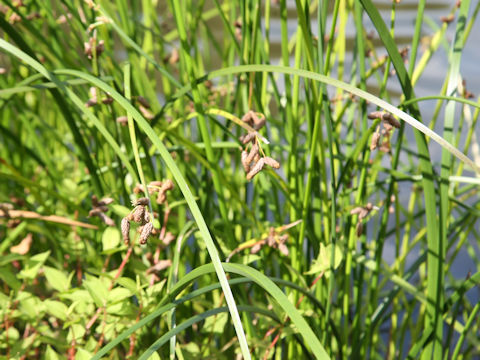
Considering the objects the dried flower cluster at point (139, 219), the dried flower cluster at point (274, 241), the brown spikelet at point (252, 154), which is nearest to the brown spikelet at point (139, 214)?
the dried flower cluster at point (139, 219)

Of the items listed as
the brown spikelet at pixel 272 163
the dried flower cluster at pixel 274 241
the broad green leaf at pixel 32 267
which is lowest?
the broad green leaf at pixel 32 267

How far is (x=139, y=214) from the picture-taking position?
0.45 meters

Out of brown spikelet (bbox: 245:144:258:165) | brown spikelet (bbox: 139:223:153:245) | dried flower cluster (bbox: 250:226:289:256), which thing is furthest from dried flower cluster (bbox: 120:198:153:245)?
dried flower cluster (bbox: 250:226:289:256)

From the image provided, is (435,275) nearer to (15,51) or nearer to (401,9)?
(15,51)

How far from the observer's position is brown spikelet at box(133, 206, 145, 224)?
0.45m

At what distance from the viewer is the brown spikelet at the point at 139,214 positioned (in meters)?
0.45

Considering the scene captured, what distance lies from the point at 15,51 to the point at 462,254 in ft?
4.32

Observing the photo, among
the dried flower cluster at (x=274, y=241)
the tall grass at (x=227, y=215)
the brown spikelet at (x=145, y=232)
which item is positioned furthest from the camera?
the dried flower cluster at (x=274, y=241)

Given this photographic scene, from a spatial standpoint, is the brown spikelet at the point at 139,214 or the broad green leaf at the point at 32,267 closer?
the brown spikelet at the point at 139,214

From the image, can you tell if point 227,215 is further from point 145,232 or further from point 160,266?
point 145,232

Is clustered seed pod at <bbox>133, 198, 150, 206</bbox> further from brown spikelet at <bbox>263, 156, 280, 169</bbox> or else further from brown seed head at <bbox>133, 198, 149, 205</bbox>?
brown spikelet at <bbox>263, 156, 280, 169</bbox>

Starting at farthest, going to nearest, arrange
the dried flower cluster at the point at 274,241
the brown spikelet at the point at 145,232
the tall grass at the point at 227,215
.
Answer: the dried flower cluster at the point at 274,241
the tall grass at the point at 227,215
the brown spikelet at the point at 145,232

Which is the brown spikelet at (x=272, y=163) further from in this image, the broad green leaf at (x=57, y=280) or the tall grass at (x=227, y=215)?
the broad green leaf at (x=57, y=280)

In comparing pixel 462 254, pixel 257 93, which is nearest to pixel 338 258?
pixel 257 93
